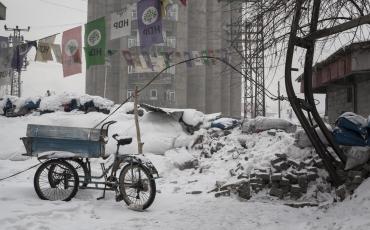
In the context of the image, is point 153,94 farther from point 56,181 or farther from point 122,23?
point 56,181

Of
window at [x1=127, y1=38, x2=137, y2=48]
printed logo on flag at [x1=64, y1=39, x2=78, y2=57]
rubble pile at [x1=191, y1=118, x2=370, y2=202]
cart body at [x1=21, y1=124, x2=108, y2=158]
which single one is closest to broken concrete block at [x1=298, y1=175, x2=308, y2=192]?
Answer: rubble pile at [x1=191, y1=118, x2=370, y2=202]

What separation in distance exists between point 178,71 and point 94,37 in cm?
2830

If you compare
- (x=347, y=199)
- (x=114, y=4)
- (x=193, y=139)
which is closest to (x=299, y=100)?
(x=347, y=199)

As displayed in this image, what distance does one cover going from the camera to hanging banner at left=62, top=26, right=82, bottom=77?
1866 centimetres

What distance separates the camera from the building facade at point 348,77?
12.0 meters

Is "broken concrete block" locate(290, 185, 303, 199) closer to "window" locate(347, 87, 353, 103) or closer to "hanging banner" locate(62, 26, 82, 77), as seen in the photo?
"window" locate(347, 87, 353, 103)

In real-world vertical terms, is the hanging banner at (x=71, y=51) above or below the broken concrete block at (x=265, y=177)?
above

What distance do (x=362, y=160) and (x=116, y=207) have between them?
406 cm

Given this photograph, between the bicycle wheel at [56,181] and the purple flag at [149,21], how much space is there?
8.92 metres

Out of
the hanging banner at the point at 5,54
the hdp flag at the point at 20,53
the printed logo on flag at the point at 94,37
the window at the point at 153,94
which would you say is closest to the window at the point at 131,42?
the window at the point at 153,94

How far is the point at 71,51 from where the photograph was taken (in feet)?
62.6

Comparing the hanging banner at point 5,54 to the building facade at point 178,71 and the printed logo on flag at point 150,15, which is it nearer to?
the printed logo on flag at point 150,15

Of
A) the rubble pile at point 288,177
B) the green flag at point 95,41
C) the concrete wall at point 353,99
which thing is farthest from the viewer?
the green flag at point 95,41

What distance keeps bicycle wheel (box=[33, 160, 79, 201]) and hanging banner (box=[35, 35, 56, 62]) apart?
13.9 metres
